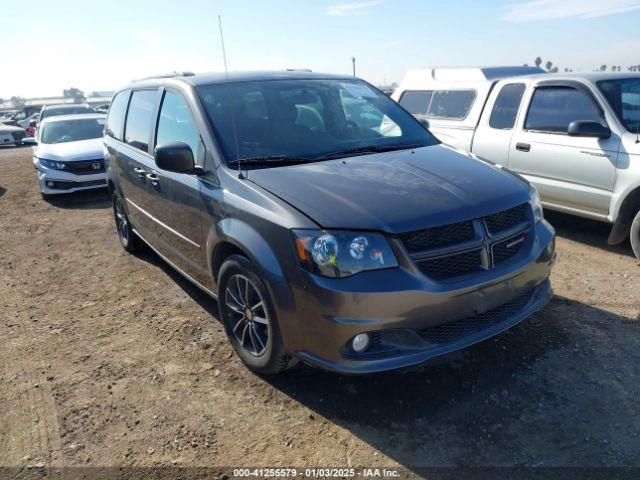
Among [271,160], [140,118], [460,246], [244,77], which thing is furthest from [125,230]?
[460,246]

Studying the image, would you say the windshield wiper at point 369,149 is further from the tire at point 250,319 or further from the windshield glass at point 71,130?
the windshield glass at point 71,130

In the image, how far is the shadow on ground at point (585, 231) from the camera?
17.5ft

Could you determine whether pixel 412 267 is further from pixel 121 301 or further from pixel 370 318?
pixel 121 301

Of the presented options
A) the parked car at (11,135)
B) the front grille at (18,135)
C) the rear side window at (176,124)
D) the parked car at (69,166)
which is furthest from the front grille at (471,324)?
the front grille at (18,135)

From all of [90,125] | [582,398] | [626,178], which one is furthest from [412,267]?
[90,125]

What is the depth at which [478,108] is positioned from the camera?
6.50m

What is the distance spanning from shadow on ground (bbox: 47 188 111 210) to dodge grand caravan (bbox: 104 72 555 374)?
5319 mm

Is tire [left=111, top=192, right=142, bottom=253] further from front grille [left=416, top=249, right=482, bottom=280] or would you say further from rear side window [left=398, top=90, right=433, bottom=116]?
rear side window [left=398, top=90, right=433, bottom=116]

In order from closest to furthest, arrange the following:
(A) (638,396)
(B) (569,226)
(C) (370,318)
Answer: (C) (370,318)
(A) (638,396)
(B) (569,226)

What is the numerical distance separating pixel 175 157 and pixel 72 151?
7.29 m

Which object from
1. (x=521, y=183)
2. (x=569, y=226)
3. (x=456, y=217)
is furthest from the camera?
(x=569, y=226)

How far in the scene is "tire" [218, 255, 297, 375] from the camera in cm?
292

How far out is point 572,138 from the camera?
537cm

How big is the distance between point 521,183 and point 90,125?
981 centimetres
